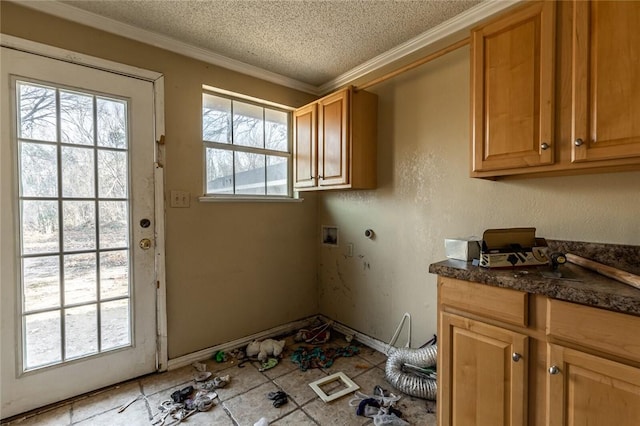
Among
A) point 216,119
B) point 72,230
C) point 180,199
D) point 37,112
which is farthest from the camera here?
point 216,119

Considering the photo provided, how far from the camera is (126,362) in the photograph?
201cm

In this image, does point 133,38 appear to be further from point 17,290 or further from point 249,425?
point 249,425

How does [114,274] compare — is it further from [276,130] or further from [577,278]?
[577,278]

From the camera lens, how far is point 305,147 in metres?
2.62

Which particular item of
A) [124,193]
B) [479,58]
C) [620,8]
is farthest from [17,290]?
[620,8]

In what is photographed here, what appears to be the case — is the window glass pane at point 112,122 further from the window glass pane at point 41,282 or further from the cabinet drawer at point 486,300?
the cabinet drawer at point 486,300

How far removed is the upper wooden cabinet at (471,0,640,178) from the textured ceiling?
581mm

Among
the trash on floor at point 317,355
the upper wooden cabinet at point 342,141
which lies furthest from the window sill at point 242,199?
the trash on floor at point 317,355

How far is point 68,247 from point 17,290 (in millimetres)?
318

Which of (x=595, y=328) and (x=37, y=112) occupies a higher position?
(x=37, y=112)

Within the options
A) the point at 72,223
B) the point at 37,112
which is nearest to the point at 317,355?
the point at 72,223

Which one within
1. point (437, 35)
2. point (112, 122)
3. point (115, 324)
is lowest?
point (115, 324)

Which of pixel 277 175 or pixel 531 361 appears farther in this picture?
pixel 277 175

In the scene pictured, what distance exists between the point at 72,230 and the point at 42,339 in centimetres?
66
